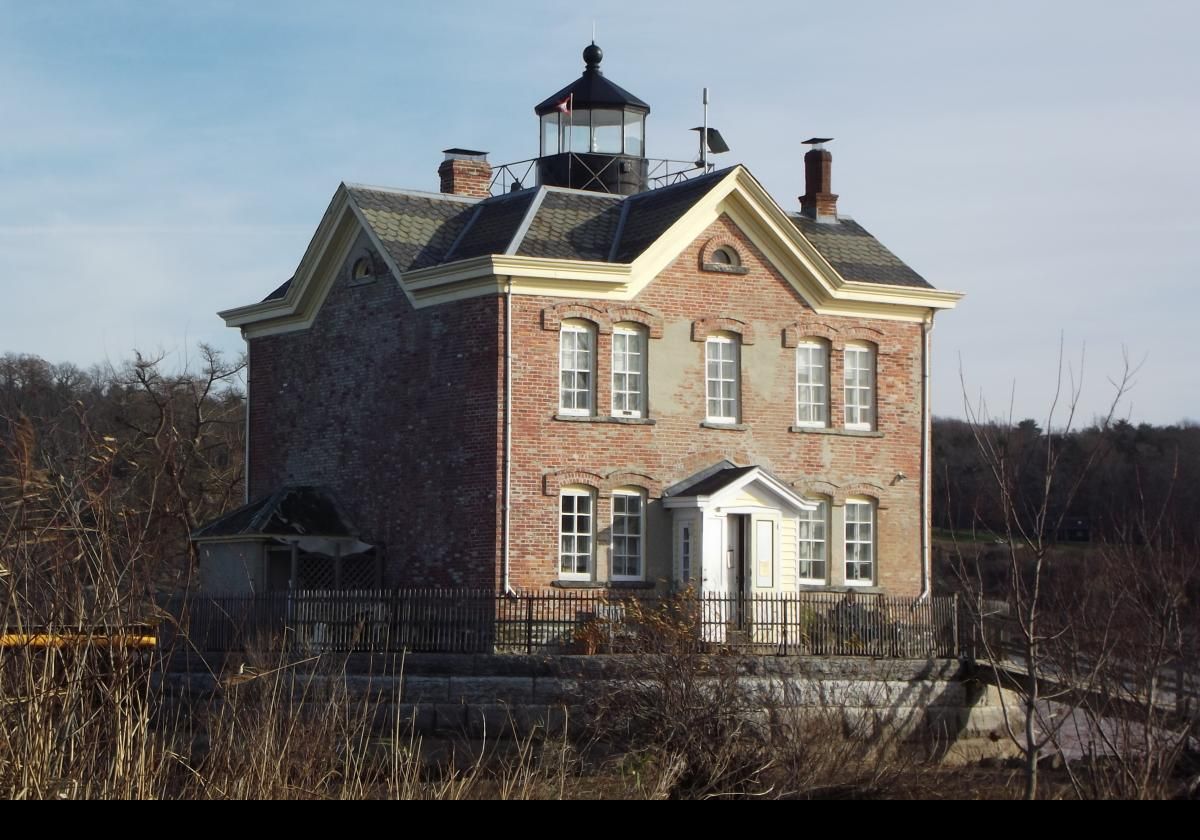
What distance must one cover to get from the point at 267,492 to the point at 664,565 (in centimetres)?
862

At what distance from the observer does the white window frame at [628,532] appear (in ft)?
86.3

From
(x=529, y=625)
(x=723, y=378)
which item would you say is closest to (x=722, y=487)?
(x=723, y=378)

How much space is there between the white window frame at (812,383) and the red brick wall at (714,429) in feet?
0.59

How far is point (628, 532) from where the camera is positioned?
26.6 m

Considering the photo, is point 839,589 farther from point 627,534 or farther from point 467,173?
point 467,173

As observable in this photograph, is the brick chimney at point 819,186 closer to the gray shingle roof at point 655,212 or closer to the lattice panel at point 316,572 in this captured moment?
the gray shingle roof at point 655,212

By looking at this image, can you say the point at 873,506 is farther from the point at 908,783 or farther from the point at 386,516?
the point at 908,783

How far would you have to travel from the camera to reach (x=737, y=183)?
1081 inches

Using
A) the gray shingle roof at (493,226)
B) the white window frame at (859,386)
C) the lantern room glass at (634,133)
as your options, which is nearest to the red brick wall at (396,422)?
the gray shingle roof at (493,226)

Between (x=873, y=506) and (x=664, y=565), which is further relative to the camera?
(x=873, y=506)

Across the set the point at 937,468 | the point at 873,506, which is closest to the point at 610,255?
the point at 873,506

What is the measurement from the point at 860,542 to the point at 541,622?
7.53 metres
